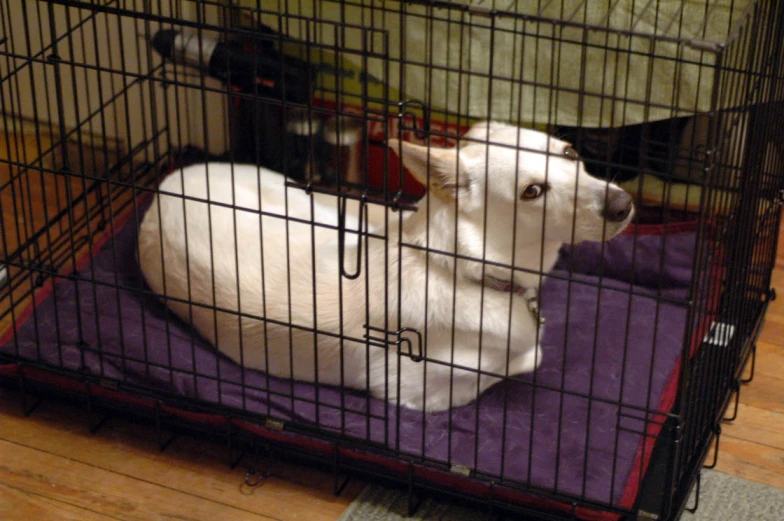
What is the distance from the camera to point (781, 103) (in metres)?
2.19

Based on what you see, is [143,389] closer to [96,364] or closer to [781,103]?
[96,364]

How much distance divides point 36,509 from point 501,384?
956 mm

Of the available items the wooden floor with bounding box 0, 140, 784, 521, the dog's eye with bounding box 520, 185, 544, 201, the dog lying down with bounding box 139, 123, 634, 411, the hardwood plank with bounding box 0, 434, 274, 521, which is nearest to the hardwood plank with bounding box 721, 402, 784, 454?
the wooden floor with bounding box 0, 140, 784, 521

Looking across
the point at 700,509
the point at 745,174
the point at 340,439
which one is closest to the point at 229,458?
the point at 340,439

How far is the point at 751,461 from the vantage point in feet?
7.48

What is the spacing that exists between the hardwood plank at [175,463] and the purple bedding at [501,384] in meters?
0.13

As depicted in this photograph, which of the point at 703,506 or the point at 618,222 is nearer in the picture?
the point at 618,222

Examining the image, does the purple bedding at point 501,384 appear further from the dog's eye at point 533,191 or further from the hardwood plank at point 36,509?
the hardwood plank at point 36,509

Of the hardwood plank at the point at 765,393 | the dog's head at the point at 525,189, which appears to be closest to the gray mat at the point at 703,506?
the hardwood plank at the point at 765,393

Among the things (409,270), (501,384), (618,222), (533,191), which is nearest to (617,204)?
(618,222)

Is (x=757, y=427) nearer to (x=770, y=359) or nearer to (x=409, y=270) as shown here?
(x=770, y=359)

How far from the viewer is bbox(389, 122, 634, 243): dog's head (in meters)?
1.96

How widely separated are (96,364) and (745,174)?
1.35 metres

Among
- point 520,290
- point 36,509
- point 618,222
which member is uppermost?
point 618,222
